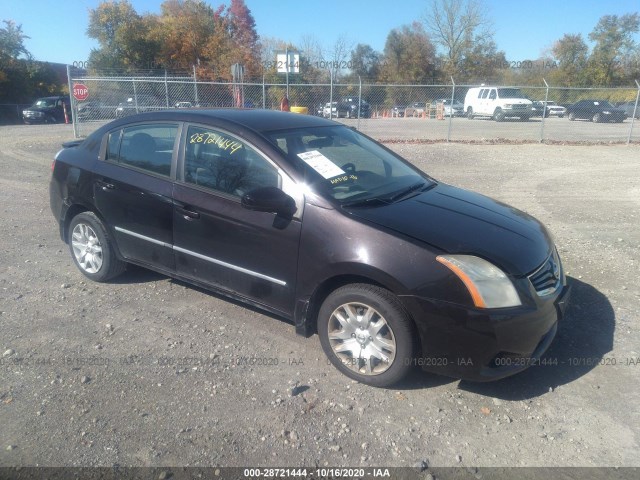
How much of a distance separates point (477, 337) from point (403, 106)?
121 feet

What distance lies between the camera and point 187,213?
3898 millimetres

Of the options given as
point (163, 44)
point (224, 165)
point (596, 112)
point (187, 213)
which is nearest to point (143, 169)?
point (187, 213)

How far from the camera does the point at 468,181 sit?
33.3 feet

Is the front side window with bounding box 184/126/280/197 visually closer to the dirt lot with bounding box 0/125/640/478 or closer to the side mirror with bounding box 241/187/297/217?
the side mirror with bounding box 241/187/297/217

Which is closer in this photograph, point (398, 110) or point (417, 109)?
point (398, 110)

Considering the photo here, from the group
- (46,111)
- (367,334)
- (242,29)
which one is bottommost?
(367,334)

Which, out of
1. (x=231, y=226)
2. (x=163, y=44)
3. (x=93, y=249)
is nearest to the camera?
(x=231, y=226)

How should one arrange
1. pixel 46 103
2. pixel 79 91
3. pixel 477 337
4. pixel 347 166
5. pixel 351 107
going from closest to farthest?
1. pixel 477 337
2. pixel 347 166
3. pixel 79 91
4. pixel 351 107
5. pixel 46 103

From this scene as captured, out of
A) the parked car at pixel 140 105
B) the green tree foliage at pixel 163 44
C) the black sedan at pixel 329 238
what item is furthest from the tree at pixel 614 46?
the black sedan at pixel 329 238

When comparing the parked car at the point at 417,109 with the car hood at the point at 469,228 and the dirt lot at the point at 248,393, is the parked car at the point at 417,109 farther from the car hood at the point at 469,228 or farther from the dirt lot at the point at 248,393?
the car hood at the point at 469,228

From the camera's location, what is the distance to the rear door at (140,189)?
409 centimetres

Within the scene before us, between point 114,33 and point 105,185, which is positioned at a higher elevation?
point 114,33

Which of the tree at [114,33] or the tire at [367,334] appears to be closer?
the tire at [367,334]

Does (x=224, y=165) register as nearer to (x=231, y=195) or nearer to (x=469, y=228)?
(x=231, y=195)
